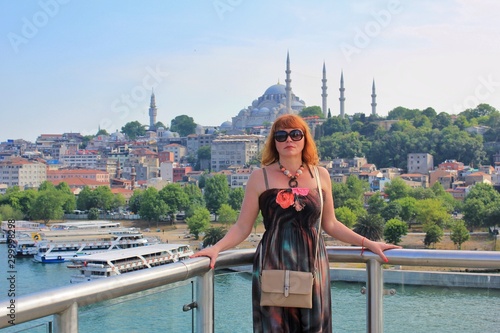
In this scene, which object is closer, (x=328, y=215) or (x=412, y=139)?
(x=328, y=215)

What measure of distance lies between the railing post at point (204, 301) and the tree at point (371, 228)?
36.4ft

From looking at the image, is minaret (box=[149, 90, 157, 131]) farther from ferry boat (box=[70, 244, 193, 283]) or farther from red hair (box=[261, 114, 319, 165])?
red hair (box=[261, 114, 319, 165])

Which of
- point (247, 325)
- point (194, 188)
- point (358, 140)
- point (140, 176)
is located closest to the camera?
point (247, 325)

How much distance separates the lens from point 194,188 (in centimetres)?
2281

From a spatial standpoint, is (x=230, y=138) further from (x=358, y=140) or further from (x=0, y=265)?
(x=0, y=265)

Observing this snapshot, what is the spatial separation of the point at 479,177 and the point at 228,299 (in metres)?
22.6

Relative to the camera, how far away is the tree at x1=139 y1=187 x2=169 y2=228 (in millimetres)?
19781

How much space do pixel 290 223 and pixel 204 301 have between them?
182mm

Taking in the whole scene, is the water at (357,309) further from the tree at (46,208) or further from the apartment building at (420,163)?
the apartment building at (420,163)

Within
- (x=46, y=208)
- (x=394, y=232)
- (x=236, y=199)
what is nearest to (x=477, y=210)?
(x=394, y=232)

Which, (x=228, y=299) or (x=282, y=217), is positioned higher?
(x=282, y=217)

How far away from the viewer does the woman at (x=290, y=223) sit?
108 cm

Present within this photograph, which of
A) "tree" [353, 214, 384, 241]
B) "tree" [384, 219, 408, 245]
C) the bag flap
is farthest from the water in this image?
"tree" [384, 219, 408, 245]

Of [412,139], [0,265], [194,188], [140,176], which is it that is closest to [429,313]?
[0,265]
